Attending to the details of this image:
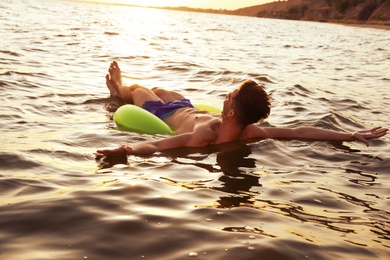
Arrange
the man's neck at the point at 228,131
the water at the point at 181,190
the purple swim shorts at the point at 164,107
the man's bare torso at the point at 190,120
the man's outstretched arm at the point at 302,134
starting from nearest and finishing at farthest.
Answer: the water at the point at 181,190 < the man's neck at the point at 228,131 < the man's bare torso at the point at 190,120 < the man's outstretched arm at the point at 302,134 < the purple swim shorts at the point at 164,107

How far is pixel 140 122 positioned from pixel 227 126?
4.65ft

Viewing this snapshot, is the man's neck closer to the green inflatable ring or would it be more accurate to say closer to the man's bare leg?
the green inflatable ring

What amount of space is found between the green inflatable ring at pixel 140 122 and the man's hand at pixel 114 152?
1438mm

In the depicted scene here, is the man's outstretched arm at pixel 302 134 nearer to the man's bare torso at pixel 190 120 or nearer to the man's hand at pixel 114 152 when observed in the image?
the man's bare torso at pixel 190 120

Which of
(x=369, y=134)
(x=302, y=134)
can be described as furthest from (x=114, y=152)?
(x=369, y=134)

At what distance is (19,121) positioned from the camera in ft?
21.9

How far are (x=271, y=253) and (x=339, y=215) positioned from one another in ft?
3.72

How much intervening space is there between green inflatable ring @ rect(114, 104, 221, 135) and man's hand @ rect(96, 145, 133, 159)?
4.72ft

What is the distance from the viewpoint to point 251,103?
5.80m

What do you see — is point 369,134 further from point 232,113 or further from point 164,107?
point 164,107

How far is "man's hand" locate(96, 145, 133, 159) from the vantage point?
5168 mm

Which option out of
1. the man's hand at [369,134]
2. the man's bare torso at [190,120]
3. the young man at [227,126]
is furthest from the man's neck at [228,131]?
the man's hand at [369,134]

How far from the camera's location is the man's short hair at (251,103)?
19.0 ft

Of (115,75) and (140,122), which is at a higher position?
(115,75)
